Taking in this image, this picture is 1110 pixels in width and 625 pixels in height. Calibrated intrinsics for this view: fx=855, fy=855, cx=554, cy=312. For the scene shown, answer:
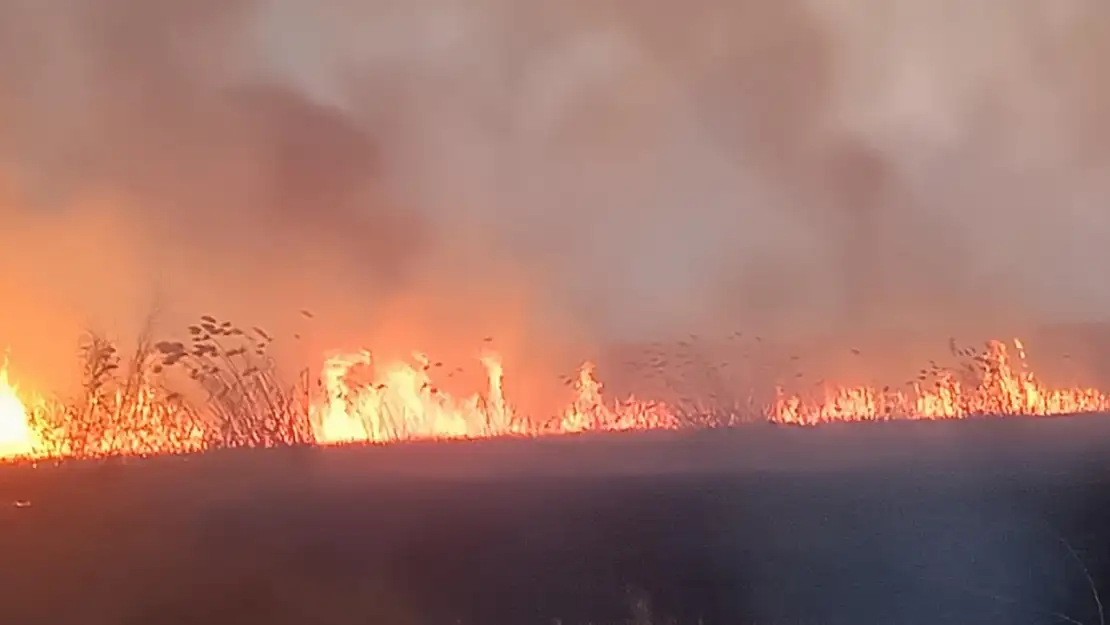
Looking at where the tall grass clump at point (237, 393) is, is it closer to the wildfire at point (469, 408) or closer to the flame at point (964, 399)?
the wildfire at point (469, 408)

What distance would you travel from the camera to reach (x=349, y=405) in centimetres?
1322

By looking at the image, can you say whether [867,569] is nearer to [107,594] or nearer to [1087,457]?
[1087,457]

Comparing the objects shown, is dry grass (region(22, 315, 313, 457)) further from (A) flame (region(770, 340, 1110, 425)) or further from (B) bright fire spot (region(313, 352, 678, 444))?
(A) flame (region(770, 340, 1110, 425))

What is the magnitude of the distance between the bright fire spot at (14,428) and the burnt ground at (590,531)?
0.27 m

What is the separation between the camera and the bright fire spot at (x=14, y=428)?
37.2 ft

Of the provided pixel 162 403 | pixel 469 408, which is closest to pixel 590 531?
pixel 469 408

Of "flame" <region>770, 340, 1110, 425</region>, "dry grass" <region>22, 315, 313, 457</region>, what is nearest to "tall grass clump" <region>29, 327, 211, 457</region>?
"dry grass" <region>22, 315, 313, 457</region>

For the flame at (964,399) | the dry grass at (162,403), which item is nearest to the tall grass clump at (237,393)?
the dry grass at (162,403)

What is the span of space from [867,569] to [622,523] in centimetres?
363

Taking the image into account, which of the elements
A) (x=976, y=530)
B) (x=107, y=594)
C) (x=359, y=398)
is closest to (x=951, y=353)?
(x=976, y=530)

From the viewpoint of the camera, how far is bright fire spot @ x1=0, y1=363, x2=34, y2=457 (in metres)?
11.3

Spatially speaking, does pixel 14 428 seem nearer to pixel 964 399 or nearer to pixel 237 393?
pixel 237 393

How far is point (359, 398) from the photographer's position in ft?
43.6

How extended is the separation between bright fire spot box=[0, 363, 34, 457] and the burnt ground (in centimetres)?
27
